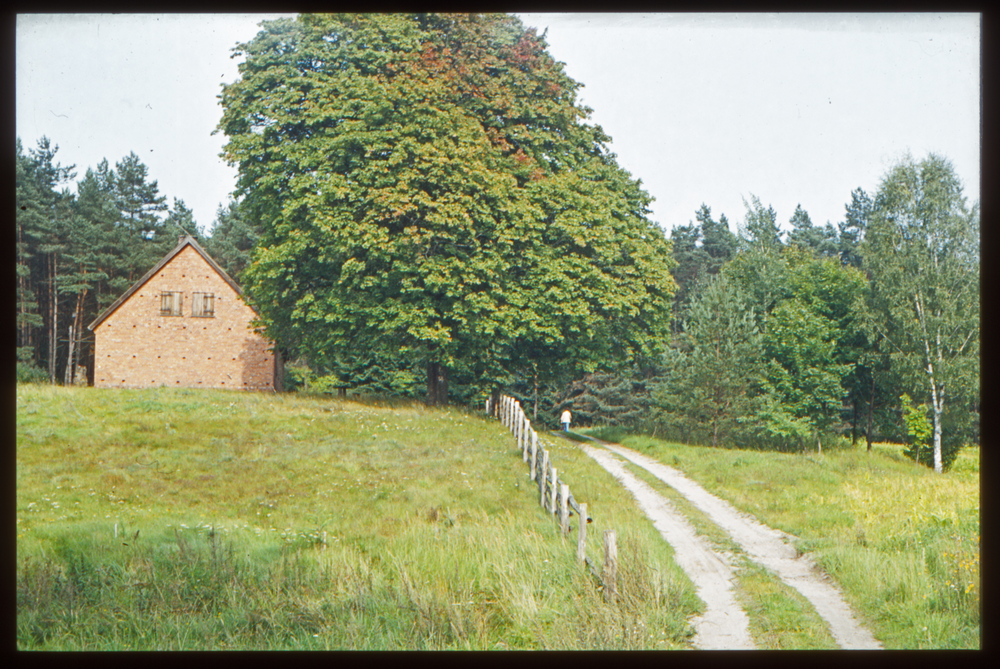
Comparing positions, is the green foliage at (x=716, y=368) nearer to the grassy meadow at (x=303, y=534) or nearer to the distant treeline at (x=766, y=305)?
the distant treeline at (x=766, y=305)

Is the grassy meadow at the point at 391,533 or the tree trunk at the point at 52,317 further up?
the tree trunk at the point at 52,317

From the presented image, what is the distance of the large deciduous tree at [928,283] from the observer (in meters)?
7.73

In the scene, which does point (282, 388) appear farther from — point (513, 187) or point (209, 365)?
point (513, 187)

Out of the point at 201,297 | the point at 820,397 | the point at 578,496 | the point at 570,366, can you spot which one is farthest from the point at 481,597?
the point at 201,297

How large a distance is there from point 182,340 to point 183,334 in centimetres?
9

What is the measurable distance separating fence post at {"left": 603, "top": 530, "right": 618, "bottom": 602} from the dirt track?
819 mm

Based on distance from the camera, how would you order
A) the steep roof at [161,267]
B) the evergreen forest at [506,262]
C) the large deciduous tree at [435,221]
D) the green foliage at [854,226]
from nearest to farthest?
the green foliage at [854,226], the evergreen forest at [506,262], the steep roof at [161,267], the large deciduous tree at [435,221]

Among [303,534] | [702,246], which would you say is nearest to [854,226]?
[702,246]

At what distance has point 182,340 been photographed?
10.2 m

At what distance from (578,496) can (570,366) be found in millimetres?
2016

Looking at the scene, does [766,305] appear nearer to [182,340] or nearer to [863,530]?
[863,530]

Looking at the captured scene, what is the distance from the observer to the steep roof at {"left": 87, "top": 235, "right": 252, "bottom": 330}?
945 centimetres

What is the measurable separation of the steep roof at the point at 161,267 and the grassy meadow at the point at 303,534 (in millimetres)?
1116

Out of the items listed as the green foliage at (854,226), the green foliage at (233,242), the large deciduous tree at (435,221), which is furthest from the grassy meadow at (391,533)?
the green foliage at (854,226)
